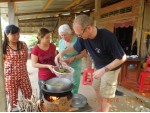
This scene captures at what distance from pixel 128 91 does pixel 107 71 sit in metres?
2.98

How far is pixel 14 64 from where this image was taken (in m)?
3.00

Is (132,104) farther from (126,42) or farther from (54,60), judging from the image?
(126,42)

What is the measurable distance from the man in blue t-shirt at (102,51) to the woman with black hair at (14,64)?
95 cm

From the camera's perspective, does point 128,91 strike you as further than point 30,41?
No

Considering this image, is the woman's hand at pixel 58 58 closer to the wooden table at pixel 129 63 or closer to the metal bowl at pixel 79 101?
the metal bowl at pixel 79 101

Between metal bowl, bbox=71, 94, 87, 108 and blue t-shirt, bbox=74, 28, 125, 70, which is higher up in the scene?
blue t-shirt, bbox=74, 28, 125, 70

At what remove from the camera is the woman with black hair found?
2.94 metres

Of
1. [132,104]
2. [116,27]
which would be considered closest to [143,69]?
[132,104]

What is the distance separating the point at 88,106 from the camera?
4086 millimetres

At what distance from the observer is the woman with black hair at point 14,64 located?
2.94 metres

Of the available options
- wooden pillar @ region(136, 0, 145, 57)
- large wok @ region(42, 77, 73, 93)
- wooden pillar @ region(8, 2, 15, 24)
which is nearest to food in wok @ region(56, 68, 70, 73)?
large wok @ region(42, 77, 73, 93)

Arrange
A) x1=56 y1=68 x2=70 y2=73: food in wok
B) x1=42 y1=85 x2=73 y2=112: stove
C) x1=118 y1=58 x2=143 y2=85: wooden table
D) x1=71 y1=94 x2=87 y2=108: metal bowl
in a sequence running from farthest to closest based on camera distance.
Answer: x1=118 y1=58 x2=143 y2=85: wooden table, x1=71 y1=94 x2=87 y2=108: metal bowl, x1=56 y1=68 x2=70 y2=73: food in wok, x1=42 y1=85 x2=73 y2=112: stove

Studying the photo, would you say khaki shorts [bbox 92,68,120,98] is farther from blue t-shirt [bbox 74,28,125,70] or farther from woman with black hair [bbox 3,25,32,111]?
woman with black hair [bbox 3,25,32,111]

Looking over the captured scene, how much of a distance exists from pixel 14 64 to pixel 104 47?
1.50 meters
